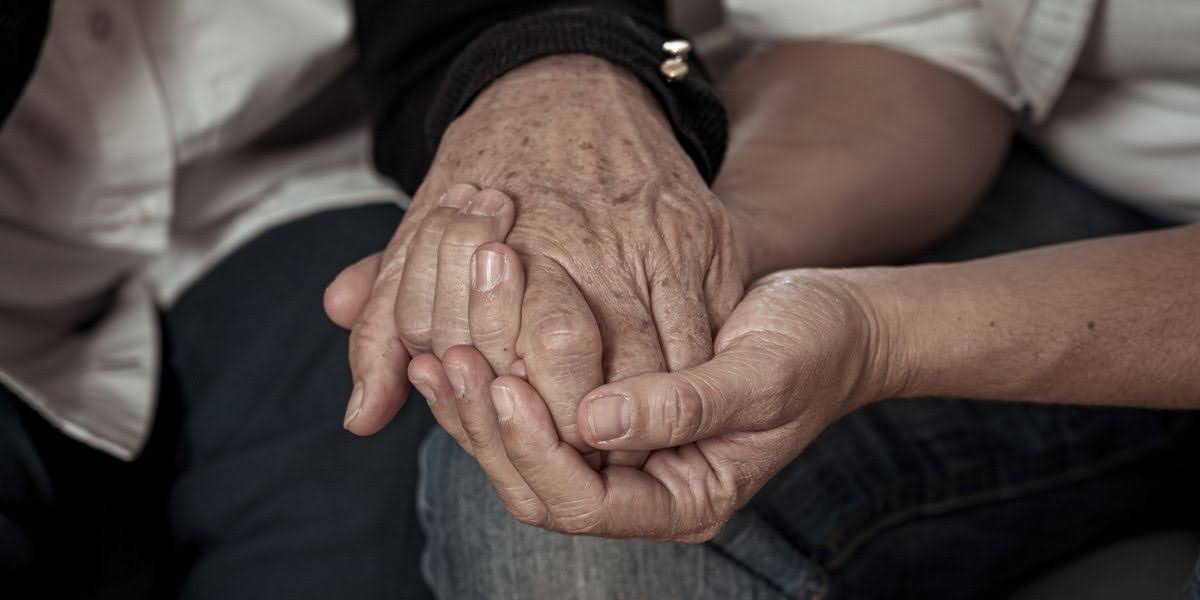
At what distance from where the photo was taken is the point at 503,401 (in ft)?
1.83

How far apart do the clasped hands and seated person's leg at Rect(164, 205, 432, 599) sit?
204 mm

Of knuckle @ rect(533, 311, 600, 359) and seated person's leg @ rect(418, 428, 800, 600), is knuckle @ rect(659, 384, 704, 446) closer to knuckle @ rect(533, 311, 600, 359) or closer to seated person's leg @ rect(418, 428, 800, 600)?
knuckle @ rect(533, 311, 600, 359)

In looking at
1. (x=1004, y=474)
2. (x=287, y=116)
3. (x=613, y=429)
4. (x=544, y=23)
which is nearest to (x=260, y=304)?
(x=287, y=116)

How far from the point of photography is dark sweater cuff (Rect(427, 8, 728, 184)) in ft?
2.41

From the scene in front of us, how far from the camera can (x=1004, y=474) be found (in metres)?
0.81

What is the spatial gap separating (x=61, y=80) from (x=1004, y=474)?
821 millimetres

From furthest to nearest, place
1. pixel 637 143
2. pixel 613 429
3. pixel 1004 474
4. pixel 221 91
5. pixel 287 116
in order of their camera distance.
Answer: pixel 287 116 < pixel 221 91 < pixel 1004 474 < pixel 637 143 < pixel 613 429

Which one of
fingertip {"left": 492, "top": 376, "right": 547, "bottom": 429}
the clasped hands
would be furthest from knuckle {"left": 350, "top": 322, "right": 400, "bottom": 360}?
fingertip {"left": 492, "top": 376, "right": 547, "bottom": 429}

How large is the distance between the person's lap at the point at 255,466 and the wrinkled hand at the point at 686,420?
0.27m

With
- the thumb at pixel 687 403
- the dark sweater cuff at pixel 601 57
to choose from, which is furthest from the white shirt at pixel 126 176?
the thumb at pixel 687 403

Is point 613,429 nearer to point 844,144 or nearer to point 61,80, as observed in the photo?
point 844,144

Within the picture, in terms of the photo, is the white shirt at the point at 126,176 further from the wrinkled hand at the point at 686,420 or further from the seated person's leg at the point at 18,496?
the wrinkled hand at the point at 686,420

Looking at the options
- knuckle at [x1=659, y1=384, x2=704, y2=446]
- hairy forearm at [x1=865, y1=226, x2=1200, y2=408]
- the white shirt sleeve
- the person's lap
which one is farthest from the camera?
the white shirt sleeve

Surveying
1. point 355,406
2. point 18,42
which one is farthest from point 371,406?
point 18,42
